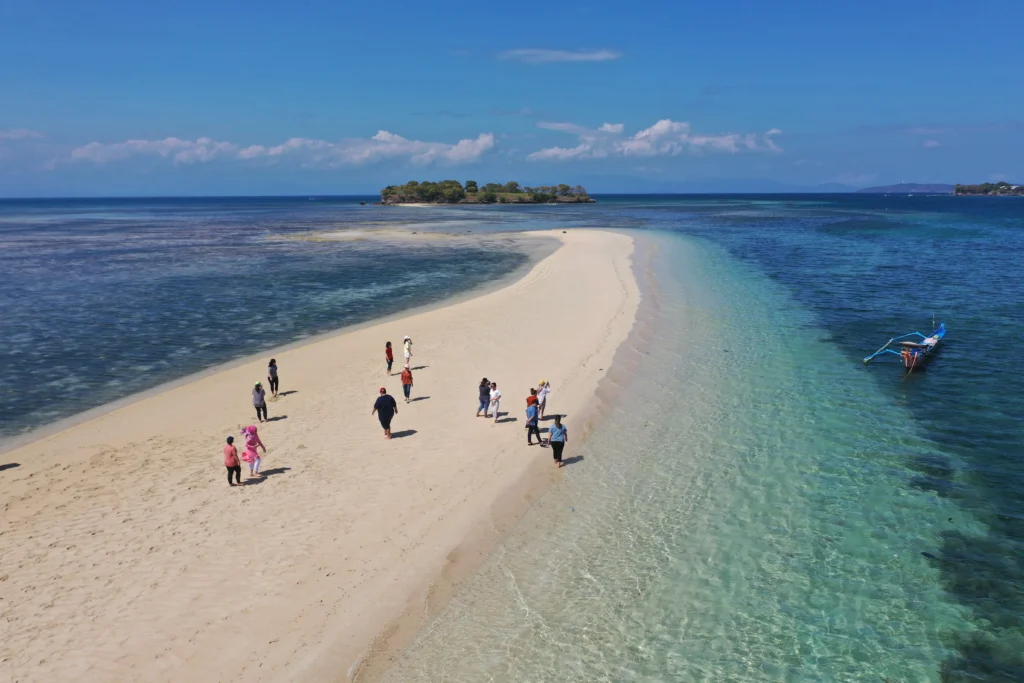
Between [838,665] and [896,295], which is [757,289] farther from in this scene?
[838,665]

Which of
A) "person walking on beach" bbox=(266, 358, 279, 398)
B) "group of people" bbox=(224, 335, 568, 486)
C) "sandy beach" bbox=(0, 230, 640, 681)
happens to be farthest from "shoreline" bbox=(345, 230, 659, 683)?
"person walking on beach" bbox=(266, 358, 279, 398)

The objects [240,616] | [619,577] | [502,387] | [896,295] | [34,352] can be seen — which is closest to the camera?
[240,616]

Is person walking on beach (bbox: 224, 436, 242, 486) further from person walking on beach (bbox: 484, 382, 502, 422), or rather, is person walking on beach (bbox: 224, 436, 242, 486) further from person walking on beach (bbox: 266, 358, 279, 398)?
person walking on beach (bbox: 484, 382, 502, 422)

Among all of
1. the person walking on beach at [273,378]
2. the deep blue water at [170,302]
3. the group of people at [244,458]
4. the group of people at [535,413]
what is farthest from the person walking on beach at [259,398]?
the deep blue water at [170,302]

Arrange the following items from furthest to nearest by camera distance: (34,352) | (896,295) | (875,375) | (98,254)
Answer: (98,254), (896,295), (34,352), (875,375)

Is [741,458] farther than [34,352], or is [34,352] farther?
[34,352]

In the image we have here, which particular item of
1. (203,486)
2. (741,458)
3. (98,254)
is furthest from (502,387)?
(98,254)
